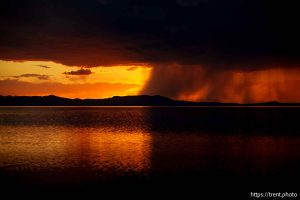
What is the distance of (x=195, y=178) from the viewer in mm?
35062

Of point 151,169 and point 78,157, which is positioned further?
point 78,157

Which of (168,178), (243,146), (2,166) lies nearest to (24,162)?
(2,166)

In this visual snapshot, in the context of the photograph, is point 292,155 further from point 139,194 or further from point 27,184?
point 27,184

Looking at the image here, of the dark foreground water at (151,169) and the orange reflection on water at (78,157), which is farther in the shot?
the orange reflection on water at (78,157)

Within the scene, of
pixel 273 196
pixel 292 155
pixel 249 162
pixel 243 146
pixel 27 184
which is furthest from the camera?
pixel 243 146

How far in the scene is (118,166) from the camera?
40688 mm

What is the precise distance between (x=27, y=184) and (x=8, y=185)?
69.7 inches

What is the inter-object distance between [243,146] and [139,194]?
114 feet

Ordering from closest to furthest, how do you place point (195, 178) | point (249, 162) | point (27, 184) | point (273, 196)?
point (273, 196), point (27, 184), point (195, 178), point (249, 162)

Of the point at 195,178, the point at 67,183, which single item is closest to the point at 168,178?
the point at 195,178

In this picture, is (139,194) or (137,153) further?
(137,153)

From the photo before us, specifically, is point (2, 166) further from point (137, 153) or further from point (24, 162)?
point (137, 153)

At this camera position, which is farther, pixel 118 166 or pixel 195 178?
pixel 118 166

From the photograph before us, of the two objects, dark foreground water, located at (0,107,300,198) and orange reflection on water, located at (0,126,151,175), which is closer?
dark foreground water, located at (0,107,300,198)
